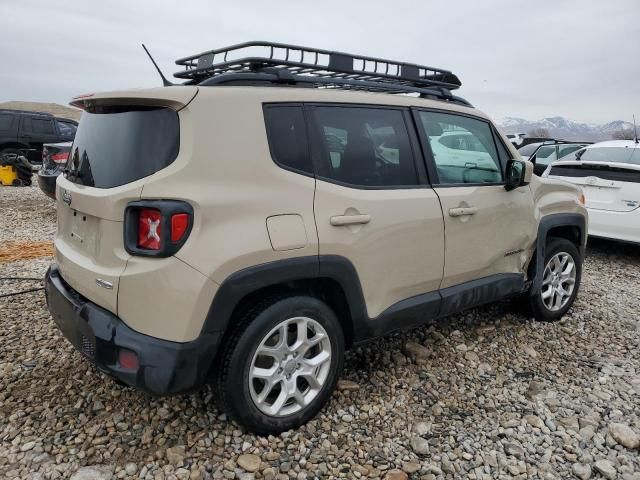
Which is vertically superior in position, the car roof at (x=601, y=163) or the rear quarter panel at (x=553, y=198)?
the car roof at (x=601, y=163)

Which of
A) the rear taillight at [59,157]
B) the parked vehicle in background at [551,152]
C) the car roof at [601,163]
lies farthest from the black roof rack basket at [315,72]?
the parked vehicle in background at [551,152]

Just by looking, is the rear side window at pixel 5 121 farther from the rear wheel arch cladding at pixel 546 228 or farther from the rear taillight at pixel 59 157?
the rear wheel arch cladding at pixel 546 228

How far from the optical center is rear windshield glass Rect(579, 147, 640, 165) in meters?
6.34

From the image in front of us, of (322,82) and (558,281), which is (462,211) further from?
(558,281)

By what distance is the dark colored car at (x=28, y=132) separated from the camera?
43.3 ft

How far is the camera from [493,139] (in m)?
3.54

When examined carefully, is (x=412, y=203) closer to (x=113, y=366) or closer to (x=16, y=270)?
(x=113, y=366)

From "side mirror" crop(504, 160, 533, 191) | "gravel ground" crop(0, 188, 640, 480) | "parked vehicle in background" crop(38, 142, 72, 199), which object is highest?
"side mirror" crop(504, 160, 533, 191)

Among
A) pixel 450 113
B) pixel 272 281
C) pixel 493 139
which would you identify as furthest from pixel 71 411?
pixel 493 139

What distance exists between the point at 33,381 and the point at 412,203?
2554 millimetres

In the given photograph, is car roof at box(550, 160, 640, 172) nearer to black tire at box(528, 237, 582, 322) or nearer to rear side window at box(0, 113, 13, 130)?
black tire at box(528, 237, 582, 322)

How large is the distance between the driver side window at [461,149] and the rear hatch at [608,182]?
335cm

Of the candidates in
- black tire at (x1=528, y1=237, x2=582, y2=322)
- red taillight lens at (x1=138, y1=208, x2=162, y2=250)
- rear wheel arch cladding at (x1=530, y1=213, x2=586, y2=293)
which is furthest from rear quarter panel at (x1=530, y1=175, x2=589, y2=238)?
red taillight lens at (x1=138, y1=208, x2=162, y2=250)

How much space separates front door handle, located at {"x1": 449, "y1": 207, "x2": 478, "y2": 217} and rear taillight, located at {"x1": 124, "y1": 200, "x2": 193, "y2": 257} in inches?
65.1
